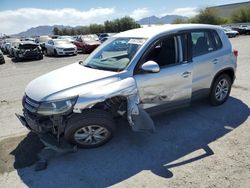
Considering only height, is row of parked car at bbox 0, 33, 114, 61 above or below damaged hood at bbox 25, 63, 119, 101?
below

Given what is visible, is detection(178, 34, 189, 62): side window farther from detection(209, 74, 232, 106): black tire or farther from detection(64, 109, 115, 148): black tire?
detection(64, 109, 115, 148): black tire

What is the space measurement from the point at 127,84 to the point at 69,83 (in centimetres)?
88

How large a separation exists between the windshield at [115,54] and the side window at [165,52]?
27cm

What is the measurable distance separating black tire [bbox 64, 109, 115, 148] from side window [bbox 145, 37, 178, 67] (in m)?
1.27

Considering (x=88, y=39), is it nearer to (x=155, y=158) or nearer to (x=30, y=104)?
(x=30, y=104)

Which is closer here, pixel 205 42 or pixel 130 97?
pixel 130 97

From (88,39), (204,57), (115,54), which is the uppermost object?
(115,54)

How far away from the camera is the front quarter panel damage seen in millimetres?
3807

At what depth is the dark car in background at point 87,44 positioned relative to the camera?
2241cm

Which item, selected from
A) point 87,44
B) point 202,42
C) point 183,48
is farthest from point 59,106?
point 87,44

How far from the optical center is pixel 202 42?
16.9ft

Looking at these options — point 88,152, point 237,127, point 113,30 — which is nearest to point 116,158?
point 88,152

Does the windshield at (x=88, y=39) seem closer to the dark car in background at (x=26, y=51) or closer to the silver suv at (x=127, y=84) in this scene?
the dark car in background at (x=26, y=51)

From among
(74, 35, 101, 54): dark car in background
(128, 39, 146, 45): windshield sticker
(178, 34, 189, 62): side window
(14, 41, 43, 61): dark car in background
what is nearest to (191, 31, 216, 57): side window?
(178, 34, 189, 62): side window
